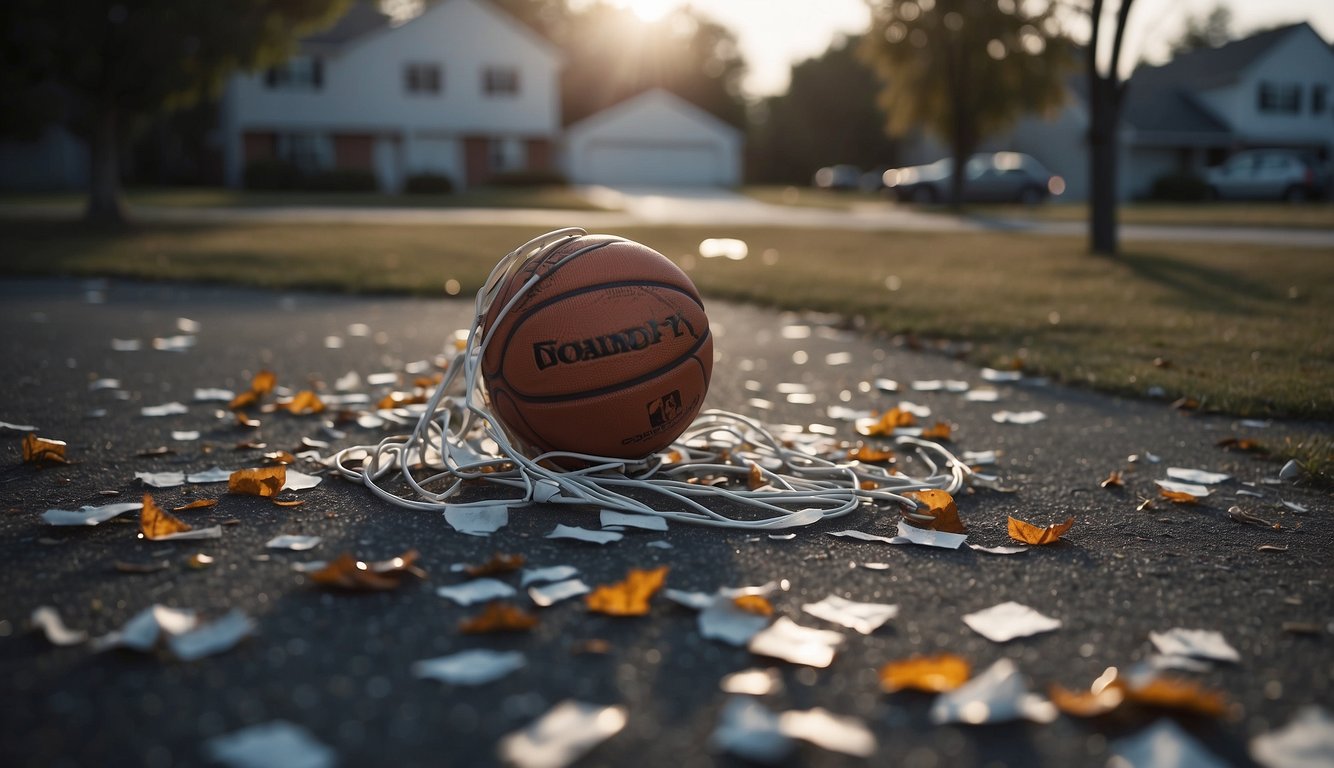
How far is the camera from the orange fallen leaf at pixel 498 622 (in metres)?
2.45

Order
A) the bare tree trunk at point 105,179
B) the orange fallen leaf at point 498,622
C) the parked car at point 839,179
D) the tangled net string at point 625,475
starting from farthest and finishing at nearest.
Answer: the parked car at point 839,179 < the bare tree trunk at point 105,179 < the tangled net string at point 625,475 < the orange fallen leaf at point 498,622

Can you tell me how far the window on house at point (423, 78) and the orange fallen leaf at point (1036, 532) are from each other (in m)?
41.4

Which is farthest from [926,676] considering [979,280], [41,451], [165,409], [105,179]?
[105,179]

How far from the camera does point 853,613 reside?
8.68 feet

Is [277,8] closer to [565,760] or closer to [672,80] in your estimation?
[565,760]

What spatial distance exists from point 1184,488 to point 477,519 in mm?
2675

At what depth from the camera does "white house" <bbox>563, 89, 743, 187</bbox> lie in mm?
45969

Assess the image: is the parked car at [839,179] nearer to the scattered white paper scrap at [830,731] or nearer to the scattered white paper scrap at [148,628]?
the scattered white paper scrap at [148,628]

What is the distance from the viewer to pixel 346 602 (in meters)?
Answer: 2.62

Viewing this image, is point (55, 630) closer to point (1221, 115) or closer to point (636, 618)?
point (636, 618)

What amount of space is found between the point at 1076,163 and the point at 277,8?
36417mm

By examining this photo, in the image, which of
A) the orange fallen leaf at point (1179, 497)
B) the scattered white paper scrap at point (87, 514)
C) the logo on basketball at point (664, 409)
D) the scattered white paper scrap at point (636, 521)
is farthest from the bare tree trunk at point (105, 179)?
the orange fallen leaf at point (1179, 497)

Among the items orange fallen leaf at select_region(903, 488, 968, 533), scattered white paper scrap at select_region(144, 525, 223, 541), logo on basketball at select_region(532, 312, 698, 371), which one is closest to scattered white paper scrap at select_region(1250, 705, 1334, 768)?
orange fallen leaf at select_region(903, 488, 968, 533)

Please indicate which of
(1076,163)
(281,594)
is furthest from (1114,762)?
(1076,163)
